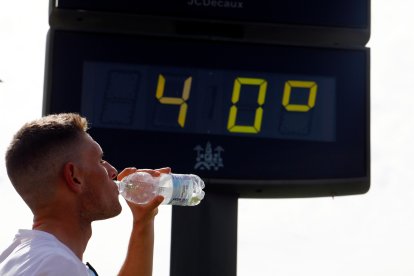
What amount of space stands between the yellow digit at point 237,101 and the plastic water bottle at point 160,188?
236 cm

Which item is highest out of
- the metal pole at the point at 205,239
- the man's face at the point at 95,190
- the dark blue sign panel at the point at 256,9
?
the dark blue sign panel at the point at 256,9

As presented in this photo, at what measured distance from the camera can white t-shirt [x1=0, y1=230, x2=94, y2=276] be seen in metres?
2.96

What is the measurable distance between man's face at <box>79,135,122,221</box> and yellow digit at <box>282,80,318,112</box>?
3732mm

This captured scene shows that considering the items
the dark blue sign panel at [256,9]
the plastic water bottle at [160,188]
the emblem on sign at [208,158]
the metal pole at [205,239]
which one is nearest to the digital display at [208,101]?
the emblem on sign at [208,158]

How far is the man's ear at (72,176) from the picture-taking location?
332 cm

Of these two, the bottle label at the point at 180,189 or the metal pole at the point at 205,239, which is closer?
the bottle label at the point at 180,189

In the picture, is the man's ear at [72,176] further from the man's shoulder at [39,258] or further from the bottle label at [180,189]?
the bottle label at [180,189]

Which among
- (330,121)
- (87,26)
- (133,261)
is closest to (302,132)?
(330,121)

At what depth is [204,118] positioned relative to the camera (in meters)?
6.88

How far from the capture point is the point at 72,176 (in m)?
3.33

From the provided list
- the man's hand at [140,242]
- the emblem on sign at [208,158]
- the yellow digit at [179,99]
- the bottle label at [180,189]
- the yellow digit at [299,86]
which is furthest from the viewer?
the yellow digit at [299,86]

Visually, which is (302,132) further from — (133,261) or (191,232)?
(133,261)

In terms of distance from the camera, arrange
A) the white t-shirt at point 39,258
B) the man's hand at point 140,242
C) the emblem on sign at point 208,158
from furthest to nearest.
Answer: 1. the emblem on sign at point 208,158
2. the man's hand at point 140,242
3. the white t-shirt at point 39,258

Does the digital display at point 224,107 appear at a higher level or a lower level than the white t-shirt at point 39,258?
higher
